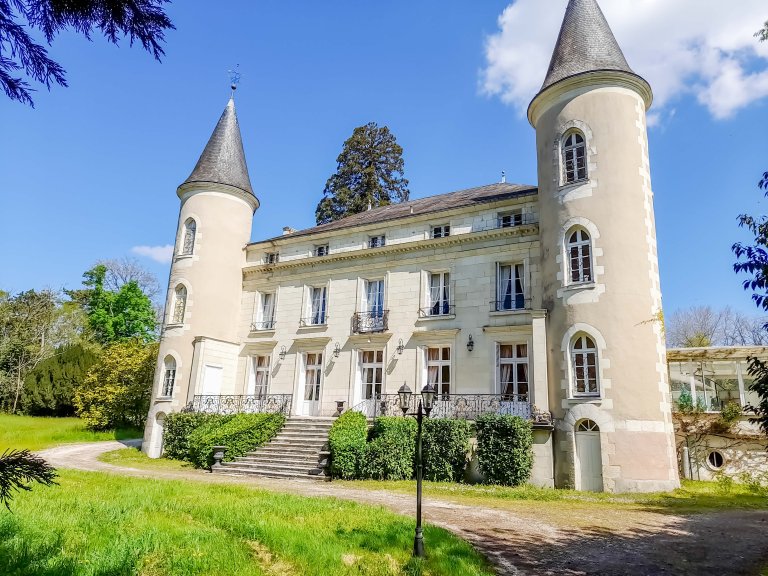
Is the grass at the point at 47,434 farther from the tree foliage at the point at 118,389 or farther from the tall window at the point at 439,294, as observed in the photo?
the tall window at the point at 439,294

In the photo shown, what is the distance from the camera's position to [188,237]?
23516mm

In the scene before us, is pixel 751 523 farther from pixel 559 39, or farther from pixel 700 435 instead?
pixel 559 39

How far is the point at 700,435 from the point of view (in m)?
16.9

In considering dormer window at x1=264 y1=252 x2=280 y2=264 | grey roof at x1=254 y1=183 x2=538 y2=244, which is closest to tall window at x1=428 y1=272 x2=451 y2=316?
grey roof at x1=254 y1=183 x2=538 y2=244

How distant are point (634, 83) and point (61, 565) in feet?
60.5

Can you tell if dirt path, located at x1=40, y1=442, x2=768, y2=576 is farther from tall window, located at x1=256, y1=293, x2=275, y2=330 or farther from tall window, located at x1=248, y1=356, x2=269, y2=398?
tall window, located at x1=256, y1=293, x2=275, y2=330

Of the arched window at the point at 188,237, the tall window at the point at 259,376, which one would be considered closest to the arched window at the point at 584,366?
the tall window at the point at 259,376

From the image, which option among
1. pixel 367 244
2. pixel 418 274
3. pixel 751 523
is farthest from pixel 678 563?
pixel 367 244

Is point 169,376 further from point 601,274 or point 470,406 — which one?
point 601,274

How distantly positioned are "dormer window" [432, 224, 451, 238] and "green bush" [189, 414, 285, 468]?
29.2 ft

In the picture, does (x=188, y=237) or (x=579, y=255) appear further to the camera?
(x=188, y=237)

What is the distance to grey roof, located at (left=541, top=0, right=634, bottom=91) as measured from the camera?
55.9ft

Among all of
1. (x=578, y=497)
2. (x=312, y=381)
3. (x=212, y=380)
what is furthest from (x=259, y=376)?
(x=578, y=497)

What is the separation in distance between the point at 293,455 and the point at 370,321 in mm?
6148
